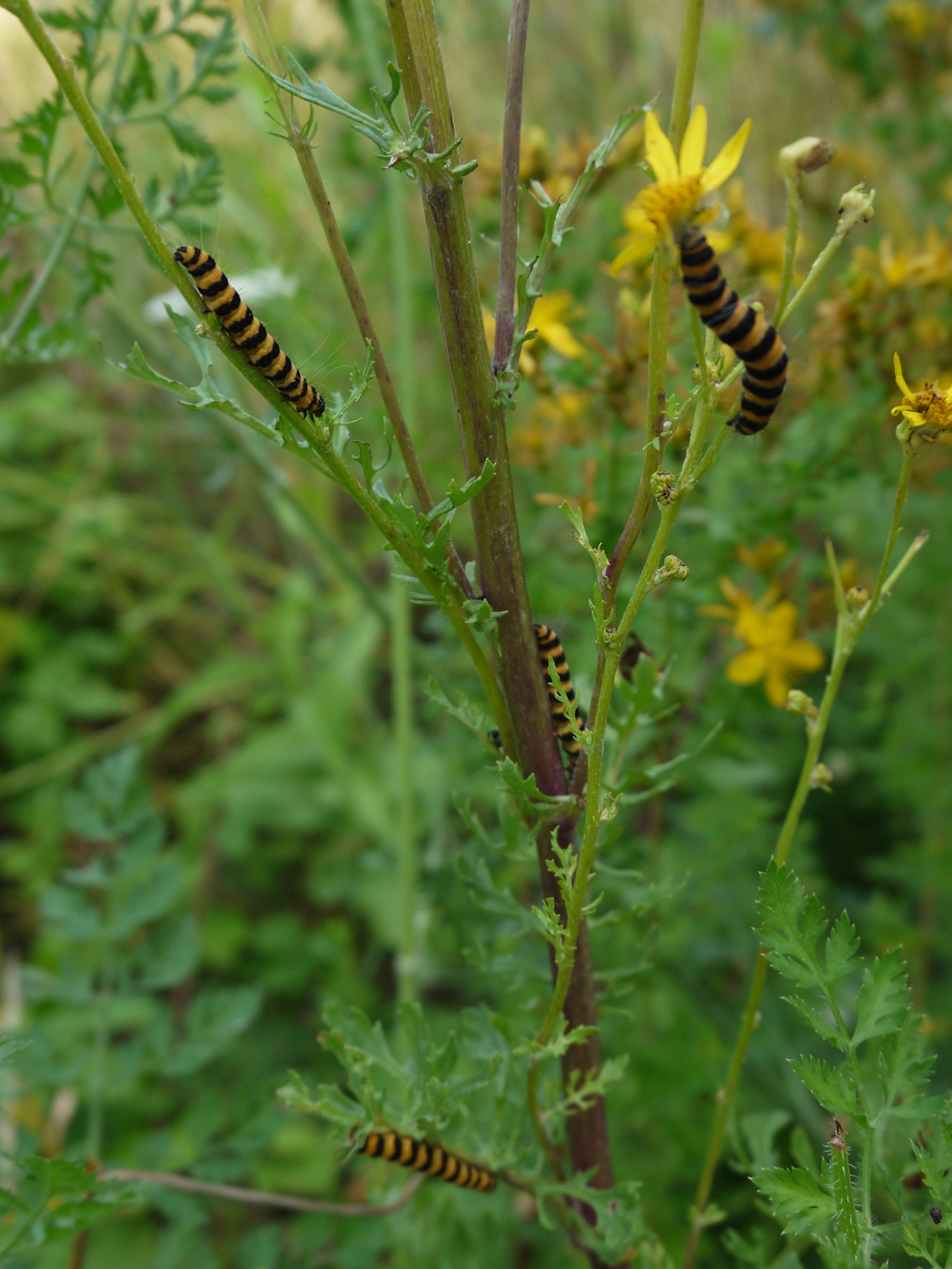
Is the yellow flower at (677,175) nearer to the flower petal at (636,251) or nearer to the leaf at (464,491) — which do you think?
the flower petal at (636,251)

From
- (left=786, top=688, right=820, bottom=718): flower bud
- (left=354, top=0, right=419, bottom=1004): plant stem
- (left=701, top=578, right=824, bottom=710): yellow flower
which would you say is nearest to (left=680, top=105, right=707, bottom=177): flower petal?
(left=786, top=688, right=820, bottom=718): flower bud

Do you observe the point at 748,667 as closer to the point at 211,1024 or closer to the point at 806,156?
the point at 806,156

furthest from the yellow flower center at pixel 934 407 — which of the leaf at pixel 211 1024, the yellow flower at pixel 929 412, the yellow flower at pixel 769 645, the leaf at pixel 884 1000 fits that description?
the leaf at pixel 211 1024

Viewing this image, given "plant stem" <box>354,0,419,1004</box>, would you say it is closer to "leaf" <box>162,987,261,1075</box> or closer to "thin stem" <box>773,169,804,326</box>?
"leaf" <box>162,987,261,1075</box>

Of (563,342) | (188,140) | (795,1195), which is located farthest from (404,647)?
(795,1195)

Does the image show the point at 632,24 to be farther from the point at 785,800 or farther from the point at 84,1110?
the point at 84,1110
